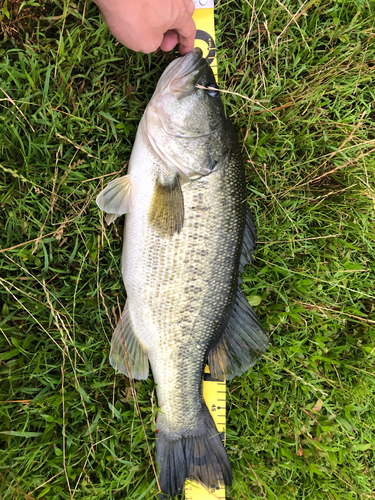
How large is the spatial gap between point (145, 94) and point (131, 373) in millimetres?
1958

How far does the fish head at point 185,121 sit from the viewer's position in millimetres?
1735

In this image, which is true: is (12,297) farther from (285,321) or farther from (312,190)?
(312,190)

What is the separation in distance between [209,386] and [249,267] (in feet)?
3.22

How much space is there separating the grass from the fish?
0.21 m

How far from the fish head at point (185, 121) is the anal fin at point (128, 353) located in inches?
43.7

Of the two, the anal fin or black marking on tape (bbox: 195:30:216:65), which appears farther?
black marking on tape (bbox: 195:30:216:65)

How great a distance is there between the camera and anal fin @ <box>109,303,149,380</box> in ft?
6.45

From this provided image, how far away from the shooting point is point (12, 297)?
194 cm

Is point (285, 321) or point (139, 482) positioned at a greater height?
point (285, 321)

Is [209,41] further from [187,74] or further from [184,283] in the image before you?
[184,283]

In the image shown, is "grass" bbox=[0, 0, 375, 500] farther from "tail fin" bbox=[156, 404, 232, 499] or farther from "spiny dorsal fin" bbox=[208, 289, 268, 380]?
"spiny dorsal fin" bbox=[208, 289, 268, 380]

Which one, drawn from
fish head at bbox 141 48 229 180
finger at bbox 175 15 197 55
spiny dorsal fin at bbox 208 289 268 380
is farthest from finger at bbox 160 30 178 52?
spiny dorsal fin at bbox 208 289 268 380

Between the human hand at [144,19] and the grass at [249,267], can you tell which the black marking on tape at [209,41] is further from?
the human hand at [144,19]

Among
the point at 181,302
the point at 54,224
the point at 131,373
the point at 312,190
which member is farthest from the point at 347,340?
the point at 54,224
